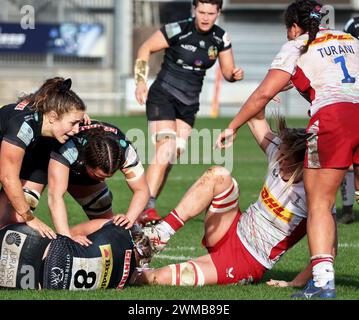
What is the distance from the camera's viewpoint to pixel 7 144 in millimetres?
6457

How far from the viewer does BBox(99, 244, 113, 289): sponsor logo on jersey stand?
6.20 meters

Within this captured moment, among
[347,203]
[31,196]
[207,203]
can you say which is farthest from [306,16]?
[347,203]

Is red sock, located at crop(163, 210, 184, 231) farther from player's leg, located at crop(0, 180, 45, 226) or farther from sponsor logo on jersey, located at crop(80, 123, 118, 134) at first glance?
player's leg, located at crop(0, 180, 45, 226)

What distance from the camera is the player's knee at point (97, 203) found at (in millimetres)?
7723

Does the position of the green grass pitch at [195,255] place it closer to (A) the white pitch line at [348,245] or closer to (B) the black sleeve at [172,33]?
(A) the white pitch line at [348,245]

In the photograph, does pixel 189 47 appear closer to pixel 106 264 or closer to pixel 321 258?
pixel 106 264

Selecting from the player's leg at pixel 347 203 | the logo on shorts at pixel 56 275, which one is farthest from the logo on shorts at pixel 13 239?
the player's leg at pixel 347 203

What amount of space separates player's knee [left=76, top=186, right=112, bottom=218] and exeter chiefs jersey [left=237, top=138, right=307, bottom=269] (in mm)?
1385

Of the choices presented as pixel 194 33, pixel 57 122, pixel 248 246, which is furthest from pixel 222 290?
pixel 194 33

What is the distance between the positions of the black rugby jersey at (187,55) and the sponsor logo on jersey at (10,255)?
480 centimetres

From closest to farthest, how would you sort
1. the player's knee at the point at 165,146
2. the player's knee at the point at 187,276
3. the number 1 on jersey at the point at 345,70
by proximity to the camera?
the number 1 on jersey at the point at 345,70
the player's knee at the point at 187,276
the player's knee at the point at 165,146

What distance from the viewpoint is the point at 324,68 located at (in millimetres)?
6219

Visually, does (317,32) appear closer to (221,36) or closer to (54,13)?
(221,36)

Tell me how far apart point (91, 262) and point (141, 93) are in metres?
4.09
